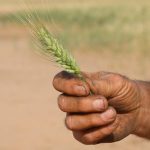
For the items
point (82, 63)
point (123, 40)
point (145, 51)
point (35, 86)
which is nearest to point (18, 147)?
point (35, 86)

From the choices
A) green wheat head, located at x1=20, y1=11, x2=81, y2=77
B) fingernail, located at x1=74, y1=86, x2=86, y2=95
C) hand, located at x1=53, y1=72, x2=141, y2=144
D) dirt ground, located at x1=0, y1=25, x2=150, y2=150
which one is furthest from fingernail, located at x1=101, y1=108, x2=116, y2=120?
dirt ground, located at x1=0, y1=25, x2=150, y2=150

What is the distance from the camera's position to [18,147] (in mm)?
7863

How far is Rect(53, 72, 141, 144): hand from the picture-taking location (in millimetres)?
2109

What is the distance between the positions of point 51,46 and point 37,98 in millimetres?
8881

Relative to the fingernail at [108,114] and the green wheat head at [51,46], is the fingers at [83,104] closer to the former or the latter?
the fingernail at [108,114]

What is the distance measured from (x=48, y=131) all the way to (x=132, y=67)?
6.04m

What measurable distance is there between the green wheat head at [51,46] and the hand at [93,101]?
12 centimetres

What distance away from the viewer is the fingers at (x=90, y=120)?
2.13m

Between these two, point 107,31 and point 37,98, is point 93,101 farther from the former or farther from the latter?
point 107,31

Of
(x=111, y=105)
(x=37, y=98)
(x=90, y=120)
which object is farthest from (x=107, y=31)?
(x=90, y=120)

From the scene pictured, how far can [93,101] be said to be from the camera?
2.08 metres

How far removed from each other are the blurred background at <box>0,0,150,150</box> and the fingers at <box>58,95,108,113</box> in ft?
0.50

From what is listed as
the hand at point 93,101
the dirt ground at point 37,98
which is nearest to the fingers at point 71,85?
the hand at point 93,101

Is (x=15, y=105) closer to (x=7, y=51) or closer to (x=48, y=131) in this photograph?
(x=48, y=131)
